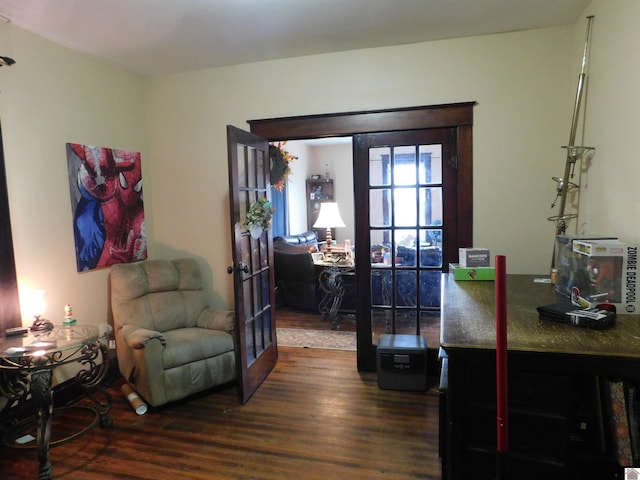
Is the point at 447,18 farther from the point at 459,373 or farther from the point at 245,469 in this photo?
the point at 245,469

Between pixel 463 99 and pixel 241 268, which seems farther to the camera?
pixel 463 99

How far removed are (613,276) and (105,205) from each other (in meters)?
3.36

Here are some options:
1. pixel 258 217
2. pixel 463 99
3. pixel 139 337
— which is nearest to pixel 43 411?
pixel 139 337

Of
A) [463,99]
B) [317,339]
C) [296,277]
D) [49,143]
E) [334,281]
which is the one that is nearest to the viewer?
[49,143]

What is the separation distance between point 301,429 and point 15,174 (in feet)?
8.02

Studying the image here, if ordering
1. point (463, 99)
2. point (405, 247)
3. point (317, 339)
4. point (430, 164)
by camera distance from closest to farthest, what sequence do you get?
point (463, 99), point (430, 164), point (405, 247), point (317, 339)

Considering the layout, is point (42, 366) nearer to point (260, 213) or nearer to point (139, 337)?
point (139, 337)

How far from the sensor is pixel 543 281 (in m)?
2.33

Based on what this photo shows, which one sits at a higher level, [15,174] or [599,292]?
[15,174]

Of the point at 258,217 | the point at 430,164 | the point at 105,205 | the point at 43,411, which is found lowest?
the point at 43,411

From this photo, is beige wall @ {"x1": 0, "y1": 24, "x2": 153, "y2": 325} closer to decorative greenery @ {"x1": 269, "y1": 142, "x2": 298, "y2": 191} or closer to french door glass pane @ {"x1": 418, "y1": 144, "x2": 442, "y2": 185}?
decorative greenery @ {"x1": 269, "y1": 142, "x2": 298, "y2": 191}

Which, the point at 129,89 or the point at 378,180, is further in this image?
the point at 129,89

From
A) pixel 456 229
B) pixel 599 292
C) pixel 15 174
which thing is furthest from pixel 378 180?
pixel 15 174

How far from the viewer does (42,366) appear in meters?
2.20
